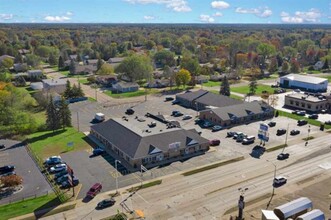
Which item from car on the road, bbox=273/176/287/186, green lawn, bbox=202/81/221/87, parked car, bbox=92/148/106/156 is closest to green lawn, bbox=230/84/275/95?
green lawn, bbox=202/81/221/87

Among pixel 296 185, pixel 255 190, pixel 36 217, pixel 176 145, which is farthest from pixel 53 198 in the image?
pixel 296 185

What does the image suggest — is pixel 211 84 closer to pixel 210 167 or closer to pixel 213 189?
pixel 210 167

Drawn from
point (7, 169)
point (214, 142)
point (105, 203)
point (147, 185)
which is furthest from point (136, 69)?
point (105, 203)

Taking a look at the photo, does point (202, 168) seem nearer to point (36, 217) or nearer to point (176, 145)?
point (176, 145)

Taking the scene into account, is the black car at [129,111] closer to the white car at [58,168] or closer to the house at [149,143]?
the house at [149,143]

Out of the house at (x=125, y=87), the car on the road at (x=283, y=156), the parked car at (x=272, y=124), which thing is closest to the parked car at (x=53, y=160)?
the car on the road at (x=283, y=156)
